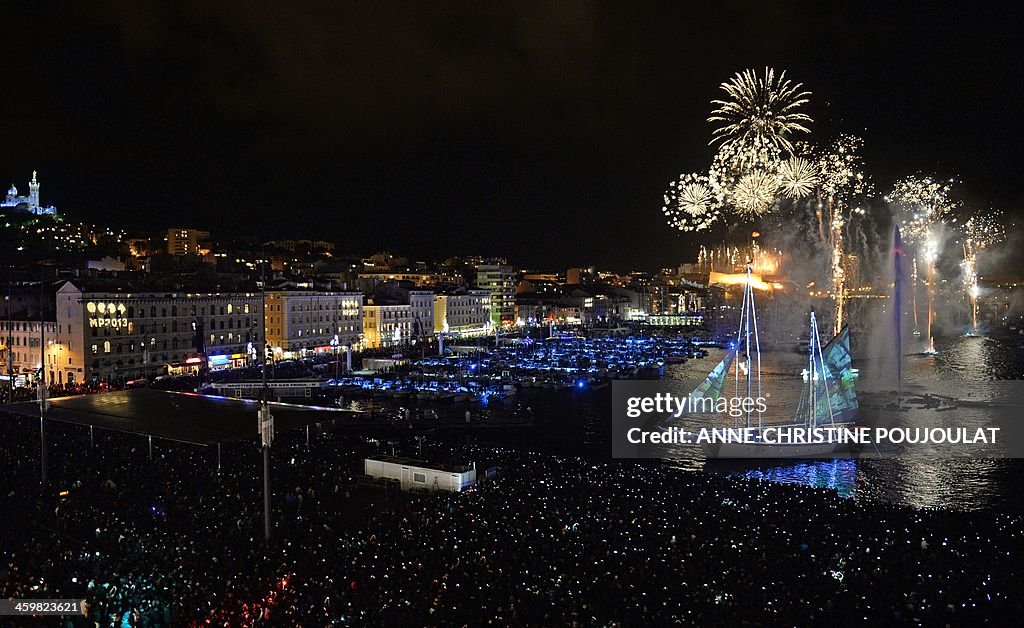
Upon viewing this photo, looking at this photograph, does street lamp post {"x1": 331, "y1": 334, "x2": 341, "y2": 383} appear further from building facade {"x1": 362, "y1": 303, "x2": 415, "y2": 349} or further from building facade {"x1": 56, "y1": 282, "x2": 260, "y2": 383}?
building facade {"x1": 56, "y1": 282, "x2": 260, "y2": 383}

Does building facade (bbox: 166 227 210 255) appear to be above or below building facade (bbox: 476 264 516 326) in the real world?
above

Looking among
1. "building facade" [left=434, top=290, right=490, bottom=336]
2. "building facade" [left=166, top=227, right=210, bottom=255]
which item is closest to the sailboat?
"building facade" [left=434, top=290, right=490, bottom=336]

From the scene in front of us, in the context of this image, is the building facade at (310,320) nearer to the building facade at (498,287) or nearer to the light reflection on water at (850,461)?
the light reflection on water at (850,461)

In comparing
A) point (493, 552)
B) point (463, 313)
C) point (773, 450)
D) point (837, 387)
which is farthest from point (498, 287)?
point (493, 552)

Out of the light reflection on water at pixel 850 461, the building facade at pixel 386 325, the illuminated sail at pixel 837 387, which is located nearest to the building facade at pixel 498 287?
the building facade at pixel 386 325

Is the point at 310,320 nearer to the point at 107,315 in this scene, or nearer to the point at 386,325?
the point at 386,325

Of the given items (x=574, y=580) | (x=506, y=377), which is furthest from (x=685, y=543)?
(x=506, y=377)

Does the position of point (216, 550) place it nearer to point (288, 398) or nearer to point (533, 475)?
point (533, 475)
